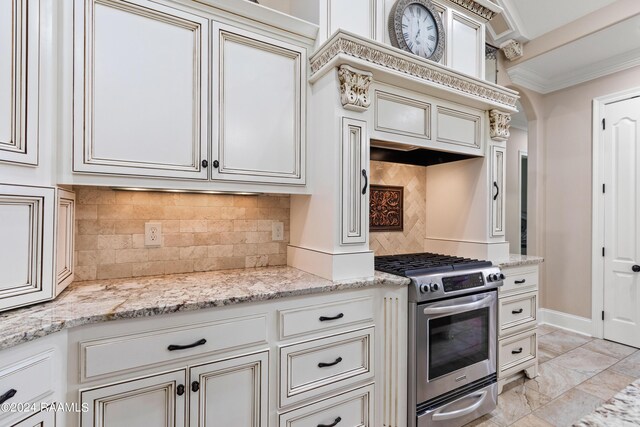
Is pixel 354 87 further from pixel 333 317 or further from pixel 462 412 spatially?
pixel 462 412

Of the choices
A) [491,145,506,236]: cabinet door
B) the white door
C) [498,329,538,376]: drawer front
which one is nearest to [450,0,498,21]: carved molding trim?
[491,145,506,236]: cabinet door

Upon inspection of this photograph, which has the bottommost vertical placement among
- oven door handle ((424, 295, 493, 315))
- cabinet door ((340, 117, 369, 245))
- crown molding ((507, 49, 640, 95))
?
oven door handle ((424, 295, 493, 315))

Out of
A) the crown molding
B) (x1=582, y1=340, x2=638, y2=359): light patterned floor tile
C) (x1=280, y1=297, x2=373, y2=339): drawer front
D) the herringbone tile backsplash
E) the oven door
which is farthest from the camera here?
the crown molding

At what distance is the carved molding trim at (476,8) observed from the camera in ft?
7.92

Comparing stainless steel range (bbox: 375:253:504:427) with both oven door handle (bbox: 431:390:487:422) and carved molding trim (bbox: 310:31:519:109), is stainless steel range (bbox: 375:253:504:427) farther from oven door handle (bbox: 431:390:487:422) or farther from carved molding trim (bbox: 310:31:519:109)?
carved molding trim (bbox: 310:31:519:109)

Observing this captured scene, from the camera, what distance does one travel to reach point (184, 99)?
1.62 meters

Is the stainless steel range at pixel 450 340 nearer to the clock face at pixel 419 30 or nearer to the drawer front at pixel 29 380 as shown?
the clock face at pixel 419 30

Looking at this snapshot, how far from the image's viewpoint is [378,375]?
1.79 meters

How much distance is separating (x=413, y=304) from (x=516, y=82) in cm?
308

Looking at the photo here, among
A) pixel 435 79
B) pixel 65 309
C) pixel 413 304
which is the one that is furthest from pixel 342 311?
pixel 435 79

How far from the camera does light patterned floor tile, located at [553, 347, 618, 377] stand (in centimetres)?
268

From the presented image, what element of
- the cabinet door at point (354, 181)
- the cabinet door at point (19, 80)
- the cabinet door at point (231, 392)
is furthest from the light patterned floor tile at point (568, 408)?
the cabinet door at point (19, 80)

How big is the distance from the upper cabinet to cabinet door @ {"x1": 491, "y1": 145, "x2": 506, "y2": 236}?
1516mm

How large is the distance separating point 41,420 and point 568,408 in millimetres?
2909
